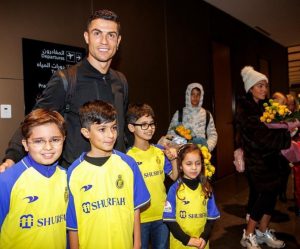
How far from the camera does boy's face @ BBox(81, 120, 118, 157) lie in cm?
159

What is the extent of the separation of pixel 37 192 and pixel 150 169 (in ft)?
3.18

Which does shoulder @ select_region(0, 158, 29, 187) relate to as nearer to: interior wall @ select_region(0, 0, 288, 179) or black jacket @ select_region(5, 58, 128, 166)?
black jacket @ select_region(5, 58, 128, 166)

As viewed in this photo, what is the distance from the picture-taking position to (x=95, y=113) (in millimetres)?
1582

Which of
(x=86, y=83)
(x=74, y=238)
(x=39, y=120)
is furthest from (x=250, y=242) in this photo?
(x=39, y=120)

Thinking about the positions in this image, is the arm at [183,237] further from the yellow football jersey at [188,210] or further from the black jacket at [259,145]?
the black jacket at [259,145]

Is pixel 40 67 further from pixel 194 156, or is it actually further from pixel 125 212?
pixel 125 212

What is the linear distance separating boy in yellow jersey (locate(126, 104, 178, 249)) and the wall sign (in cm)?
120

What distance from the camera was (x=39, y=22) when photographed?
3.16 m

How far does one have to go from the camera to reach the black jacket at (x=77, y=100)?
64.2 inches

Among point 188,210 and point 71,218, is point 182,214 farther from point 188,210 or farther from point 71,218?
point 71,218

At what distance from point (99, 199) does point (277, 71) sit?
9.81m

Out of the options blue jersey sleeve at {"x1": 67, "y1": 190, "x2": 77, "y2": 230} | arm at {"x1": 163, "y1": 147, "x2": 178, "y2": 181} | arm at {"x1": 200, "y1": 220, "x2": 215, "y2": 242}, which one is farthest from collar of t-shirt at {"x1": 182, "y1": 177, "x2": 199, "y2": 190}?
blue jersey sleeve at {"x1": 67, "y1": 190, "x2": 77, "y2": 230}

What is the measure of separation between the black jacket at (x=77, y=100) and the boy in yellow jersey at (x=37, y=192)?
4.4 inches

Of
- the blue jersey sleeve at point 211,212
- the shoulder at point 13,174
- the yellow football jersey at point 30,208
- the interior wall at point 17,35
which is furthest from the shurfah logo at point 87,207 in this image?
the interior wall at point 17,35
